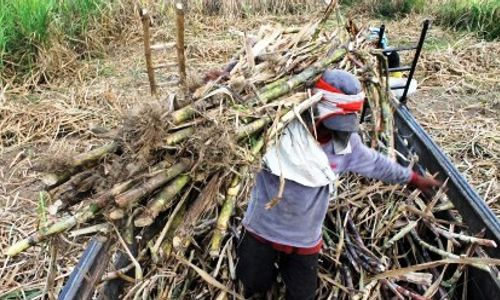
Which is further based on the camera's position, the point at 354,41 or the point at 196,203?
the point at 354,41

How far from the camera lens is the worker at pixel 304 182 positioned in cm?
175

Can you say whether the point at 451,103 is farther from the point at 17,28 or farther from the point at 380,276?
the point at 17,28

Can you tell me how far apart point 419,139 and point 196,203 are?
148 centimetres

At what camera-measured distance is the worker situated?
68.7 inches

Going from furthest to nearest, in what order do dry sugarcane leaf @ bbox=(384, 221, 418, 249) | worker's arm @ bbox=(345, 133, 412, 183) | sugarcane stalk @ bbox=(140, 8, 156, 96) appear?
1. dry sugarcane leaf @ bbox=(384, 221, 418, 249)
2. worker's arm @ bbox=(345, 133, 412, 183)
3. sugarcane stalk @ bbox=(140, 8, 156, 96)

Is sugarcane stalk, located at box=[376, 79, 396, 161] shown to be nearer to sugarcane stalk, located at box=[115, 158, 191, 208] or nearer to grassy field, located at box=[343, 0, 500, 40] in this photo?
sugarcane stalk, located at box=[115, 158, 191, 208]

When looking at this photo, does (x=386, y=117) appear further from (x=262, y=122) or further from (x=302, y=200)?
(x=262, y=122)

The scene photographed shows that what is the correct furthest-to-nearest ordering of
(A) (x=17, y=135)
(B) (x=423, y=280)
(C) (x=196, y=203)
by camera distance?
(A) (x=17, y=135) < (B) (x=423, y=280) < (C) (x=196, y=203)

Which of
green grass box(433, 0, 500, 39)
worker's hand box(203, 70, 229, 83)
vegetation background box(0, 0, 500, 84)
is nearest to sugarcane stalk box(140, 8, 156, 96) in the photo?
worker's hand box(203, 70, 229, 83)

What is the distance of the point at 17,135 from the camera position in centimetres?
390

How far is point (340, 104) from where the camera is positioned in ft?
5.64

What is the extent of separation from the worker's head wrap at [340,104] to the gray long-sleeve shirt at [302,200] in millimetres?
143

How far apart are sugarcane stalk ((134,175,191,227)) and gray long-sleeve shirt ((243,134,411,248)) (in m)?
0.44

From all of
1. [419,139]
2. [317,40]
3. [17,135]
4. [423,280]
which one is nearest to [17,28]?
[17,135]
